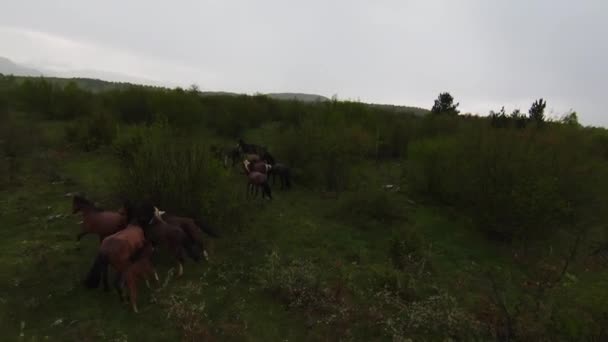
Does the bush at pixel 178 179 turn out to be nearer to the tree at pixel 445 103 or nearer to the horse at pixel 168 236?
the horse at pixel 168 236

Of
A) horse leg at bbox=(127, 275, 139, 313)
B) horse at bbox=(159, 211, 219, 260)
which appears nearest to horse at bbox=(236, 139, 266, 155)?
horse at bbox=(159, 211, 219, 260)

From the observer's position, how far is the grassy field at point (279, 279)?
4.75m

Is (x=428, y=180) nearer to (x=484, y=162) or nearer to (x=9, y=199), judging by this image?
(x=484, y=162)

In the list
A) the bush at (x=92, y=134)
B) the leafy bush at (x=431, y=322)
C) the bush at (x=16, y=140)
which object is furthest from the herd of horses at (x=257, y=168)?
the bush at (x=16, y=140)

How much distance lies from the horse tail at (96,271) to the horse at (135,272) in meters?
0.31

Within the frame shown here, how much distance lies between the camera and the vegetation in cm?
487

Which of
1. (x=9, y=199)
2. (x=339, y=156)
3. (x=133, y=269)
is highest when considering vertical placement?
(x=339, y=156)

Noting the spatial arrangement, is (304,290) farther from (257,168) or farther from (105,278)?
(257,168)

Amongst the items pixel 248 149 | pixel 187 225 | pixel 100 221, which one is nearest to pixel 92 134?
pixel 248 149

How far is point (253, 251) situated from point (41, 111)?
1836cm

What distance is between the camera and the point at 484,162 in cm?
907

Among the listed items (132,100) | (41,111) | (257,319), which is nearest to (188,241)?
(257,319)

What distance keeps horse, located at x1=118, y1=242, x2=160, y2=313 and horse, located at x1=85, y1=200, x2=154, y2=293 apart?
6 centimetres

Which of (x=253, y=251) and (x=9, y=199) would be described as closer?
(x=253, y=251)
